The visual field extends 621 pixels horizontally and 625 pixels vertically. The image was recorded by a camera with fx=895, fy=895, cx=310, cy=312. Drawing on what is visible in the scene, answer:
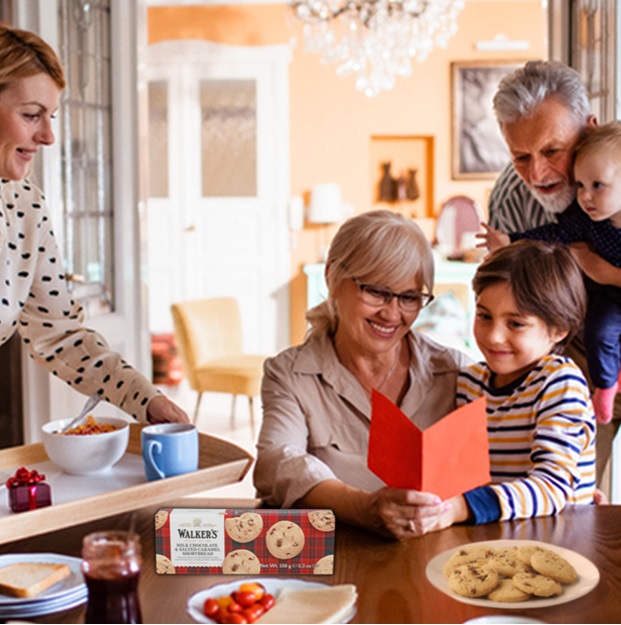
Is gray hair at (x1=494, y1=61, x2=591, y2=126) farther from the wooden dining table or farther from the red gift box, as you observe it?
the red gift box

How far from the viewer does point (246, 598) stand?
108 cm

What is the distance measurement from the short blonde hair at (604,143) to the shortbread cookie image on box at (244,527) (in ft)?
4.02

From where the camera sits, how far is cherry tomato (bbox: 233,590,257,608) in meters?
1.08

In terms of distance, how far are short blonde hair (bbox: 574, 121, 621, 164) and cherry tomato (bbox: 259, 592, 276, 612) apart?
1310 mm

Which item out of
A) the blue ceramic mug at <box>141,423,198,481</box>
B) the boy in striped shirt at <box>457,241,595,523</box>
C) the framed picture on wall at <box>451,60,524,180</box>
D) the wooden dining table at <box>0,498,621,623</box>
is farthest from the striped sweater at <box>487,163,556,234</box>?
the framed picture on wall at <box>451,60,524,180</box>

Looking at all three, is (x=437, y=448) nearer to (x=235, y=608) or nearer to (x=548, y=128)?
(x=235, y=608)

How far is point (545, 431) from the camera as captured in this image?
5.31ft

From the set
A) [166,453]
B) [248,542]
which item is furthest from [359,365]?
[248,542]

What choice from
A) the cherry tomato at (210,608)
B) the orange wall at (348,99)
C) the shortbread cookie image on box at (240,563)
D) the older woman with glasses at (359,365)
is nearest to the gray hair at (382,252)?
the older woman with glasses at (359,365)

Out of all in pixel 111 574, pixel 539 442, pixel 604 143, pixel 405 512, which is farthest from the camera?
pixel 604 143

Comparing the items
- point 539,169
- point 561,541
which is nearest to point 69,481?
point 561,541

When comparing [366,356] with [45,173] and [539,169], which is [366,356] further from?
[45,173]

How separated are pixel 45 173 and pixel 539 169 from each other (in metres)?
1.65

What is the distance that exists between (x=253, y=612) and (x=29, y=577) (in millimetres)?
314
